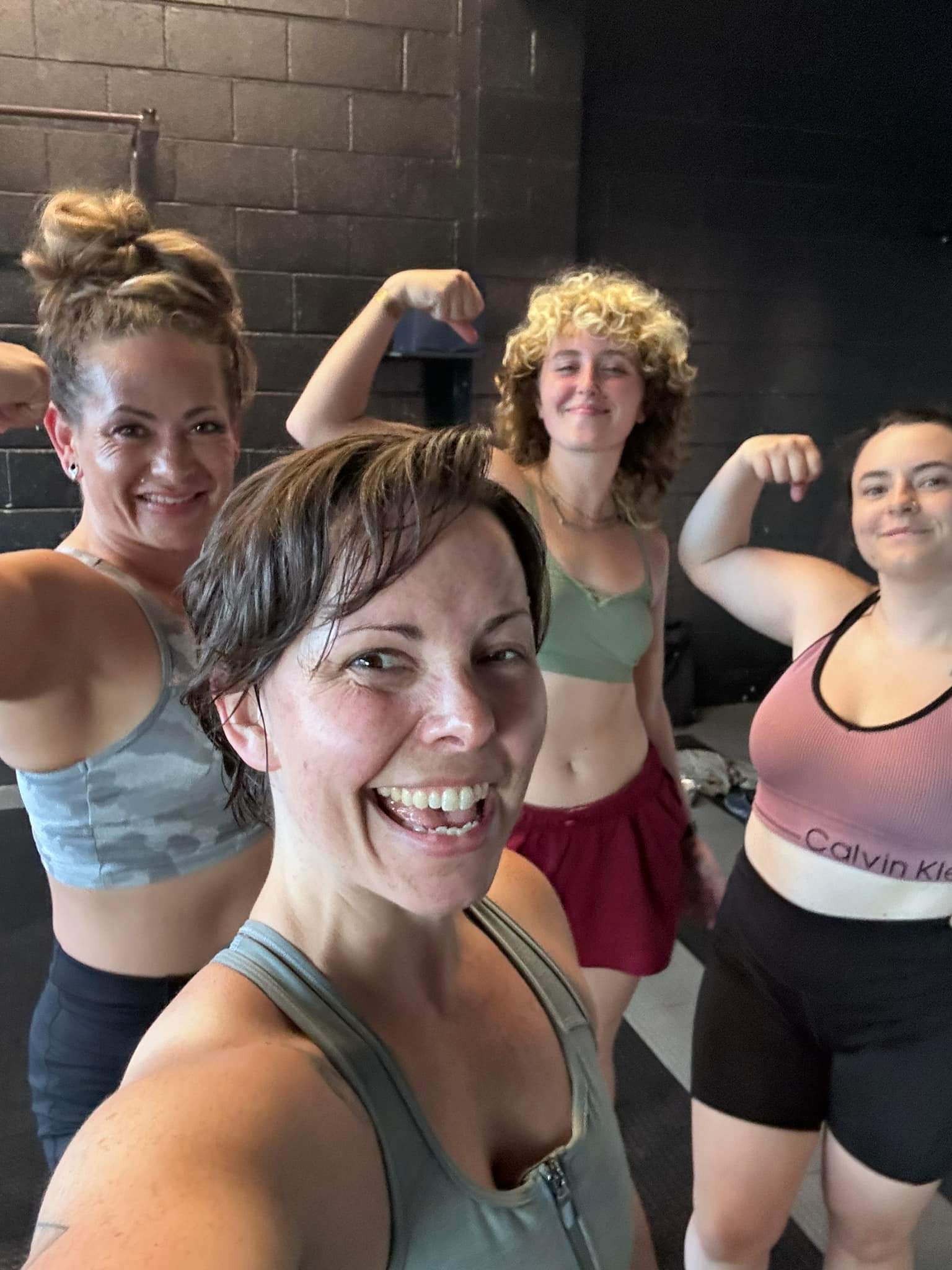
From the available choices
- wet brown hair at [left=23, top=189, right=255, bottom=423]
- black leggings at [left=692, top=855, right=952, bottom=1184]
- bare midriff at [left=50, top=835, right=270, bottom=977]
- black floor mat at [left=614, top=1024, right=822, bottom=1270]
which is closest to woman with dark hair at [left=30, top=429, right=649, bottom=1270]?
bare midriff at [left=50, top=835, right=270, bottom=977]

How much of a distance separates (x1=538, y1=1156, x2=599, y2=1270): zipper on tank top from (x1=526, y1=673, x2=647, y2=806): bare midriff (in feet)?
3.41

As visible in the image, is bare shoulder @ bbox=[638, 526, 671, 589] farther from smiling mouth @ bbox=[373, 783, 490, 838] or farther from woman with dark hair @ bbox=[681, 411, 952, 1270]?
smiling mouth @ bbox=[373, 783, 490, 838]

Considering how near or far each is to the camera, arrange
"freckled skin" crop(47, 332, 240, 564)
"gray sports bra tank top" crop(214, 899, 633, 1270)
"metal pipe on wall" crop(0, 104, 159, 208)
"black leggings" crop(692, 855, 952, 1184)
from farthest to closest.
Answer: "metal pipe on wall" crop(0, 104, 159, 208), "black leggings" crop(692, 855, 952, 1184), "freckled skin" crop(47, 332, 240, 564), "gray sports bra tank top" crop(214, 899, 633, 1270)

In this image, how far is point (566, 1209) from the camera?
73 cm

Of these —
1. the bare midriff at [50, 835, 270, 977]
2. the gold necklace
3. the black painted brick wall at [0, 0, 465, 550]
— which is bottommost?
the bare midriff at [50, 835, 270, 977]

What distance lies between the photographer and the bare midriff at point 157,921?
1.16 m

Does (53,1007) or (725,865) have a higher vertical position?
(53,1007)

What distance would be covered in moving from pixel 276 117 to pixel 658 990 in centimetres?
319

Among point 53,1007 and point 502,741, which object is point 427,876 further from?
point 53,1007

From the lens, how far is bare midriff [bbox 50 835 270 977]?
3.79 feet

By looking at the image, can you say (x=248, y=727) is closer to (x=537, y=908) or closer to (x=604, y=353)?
(x=537, y=908)

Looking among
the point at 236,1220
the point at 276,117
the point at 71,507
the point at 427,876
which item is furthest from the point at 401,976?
the point at 276,117

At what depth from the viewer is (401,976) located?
0.78 m

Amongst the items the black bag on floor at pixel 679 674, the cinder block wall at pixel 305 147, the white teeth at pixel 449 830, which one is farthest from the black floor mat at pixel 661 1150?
Answer: the cinder block wall at pixel 305 147
